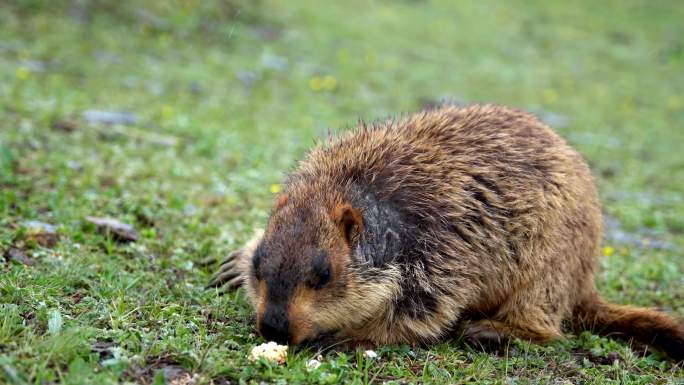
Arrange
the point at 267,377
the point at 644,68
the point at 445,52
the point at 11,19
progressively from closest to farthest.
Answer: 1. the point at 267,377
2. the point at 11,19
3. the point at 445,52
4. the point at 644,68

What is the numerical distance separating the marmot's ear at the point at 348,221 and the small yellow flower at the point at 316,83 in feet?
27.1

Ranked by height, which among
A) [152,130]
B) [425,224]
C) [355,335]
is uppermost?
[425,224]

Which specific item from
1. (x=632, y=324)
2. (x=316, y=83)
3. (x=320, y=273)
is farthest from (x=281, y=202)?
(x=316, y=83)

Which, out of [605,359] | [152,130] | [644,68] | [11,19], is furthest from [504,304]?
[644,68]

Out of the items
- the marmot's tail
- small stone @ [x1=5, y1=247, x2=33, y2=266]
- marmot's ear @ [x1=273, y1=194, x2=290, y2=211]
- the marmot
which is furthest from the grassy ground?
marmot's ear @ [x1=273, y1=194, x2=290, y2=211]

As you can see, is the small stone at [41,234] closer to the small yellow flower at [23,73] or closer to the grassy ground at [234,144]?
the grassy ground at [234,144]

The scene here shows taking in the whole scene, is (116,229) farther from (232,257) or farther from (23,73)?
(23,73)

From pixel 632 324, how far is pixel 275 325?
2709 mm

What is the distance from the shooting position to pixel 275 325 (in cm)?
423

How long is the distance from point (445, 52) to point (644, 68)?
4965mm

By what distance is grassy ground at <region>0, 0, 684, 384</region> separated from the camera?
4.28 m

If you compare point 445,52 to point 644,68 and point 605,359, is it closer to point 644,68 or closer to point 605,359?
point 644,68

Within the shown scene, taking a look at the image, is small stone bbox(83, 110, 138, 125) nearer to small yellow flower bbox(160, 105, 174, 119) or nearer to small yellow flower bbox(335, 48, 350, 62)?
small yellow flower bbox(160, 105, 174, 119)

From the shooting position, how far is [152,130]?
9.12 meters
